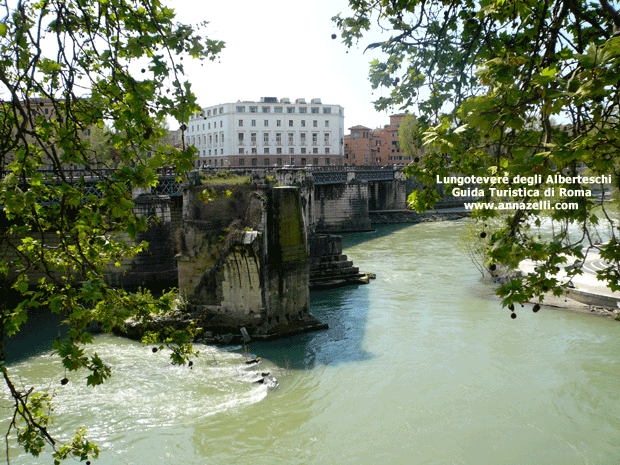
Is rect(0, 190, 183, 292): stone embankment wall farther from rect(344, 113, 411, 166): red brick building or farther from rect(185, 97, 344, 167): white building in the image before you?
rect(344, 113, 411, 166): red brick building

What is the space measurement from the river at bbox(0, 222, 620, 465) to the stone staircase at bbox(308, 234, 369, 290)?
216 inches

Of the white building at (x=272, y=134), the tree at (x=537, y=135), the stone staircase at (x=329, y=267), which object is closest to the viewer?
the tree at (x=537, y=135)

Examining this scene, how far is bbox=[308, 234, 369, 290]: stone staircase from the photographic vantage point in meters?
22.9

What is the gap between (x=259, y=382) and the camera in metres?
12.4

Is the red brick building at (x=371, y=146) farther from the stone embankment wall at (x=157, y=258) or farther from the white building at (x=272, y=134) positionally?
the stone embankment wall at (x=157, y=258)

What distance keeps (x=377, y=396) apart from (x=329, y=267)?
480 inches

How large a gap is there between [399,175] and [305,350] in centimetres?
3891

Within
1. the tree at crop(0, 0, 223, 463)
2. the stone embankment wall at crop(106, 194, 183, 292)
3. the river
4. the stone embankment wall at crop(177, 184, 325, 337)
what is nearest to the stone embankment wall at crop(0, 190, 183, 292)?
the stone embankment wall at crop(106, 194, 183, 292)

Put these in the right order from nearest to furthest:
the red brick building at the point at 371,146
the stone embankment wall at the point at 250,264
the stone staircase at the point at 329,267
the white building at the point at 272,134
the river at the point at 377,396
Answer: the river at the point at 377,396 → the stone embankment wall at the point at 250,264 → the stone staircase at the point at 329,267 → the white building at the point at 272,134 → the red brick building at the point at 371,146

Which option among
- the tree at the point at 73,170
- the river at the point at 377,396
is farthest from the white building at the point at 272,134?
the tree at the point at 73,170

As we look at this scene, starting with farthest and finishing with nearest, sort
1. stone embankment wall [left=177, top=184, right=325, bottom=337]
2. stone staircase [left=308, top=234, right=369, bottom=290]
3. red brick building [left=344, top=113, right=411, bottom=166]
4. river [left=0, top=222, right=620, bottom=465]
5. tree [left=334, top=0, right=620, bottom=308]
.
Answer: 1. red brick building [left=344, top=113, right=411, bottom=166]
2. stone staircase [left=308, top=234, right=369, bottom=290]
3. stone embankment wall [left=177, top=184, right=325, bottom=337]
4. river [left=0, top=222, right=620, bottom=465]
5. tree [left=334, top=0, right=620, bottom=308]

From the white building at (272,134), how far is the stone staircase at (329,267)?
49173mm

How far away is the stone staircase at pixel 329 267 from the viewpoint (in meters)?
22.9

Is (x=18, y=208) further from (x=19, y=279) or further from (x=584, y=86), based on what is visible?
(x=584, y=86)
